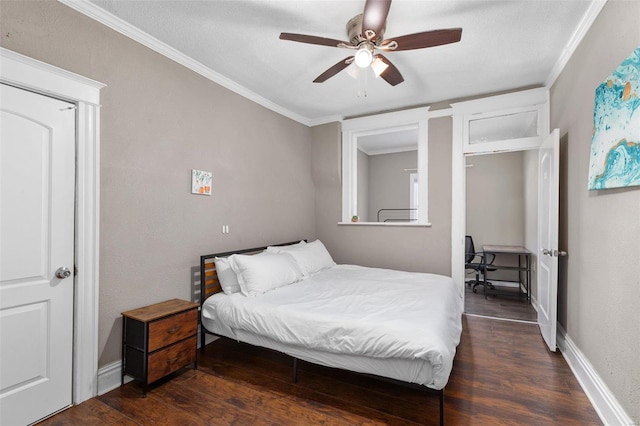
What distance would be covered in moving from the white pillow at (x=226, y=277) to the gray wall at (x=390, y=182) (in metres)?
4.82

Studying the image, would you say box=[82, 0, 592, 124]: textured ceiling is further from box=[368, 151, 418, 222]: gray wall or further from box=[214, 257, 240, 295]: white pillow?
box=[368, 151, 418, 222]: gray wall

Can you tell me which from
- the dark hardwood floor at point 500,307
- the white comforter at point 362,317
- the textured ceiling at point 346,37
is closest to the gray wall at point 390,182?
the dark hardwood floor at point 500,307

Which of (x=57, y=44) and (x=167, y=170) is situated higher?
(x=57, y=44)

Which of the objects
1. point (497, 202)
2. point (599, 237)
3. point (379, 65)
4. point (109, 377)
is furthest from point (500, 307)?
point (109, 377)

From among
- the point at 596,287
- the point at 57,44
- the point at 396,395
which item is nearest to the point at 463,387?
the point at 396,395

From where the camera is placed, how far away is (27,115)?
73.3 inches

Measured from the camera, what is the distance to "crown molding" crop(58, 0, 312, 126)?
83.5 inches

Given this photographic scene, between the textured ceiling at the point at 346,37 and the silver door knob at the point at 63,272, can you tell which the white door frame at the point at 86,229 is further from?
the textured ceiling at the point at 346,37

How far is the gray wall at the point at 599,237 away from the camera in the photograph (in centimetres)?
167

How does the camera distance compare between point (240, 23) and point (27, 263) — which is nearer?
point (27, 263)

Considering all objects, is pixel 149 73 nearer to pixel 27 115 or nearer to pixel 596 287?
pixel 27 115

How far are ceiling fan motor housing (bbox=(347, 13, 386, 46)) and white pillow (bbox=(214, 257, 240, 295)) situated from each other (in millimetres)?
2236

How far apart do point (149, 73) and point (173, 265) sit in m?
1.69

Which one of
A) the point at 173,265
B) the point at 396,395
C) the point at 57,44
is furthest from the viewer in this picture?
the point at 173,265
